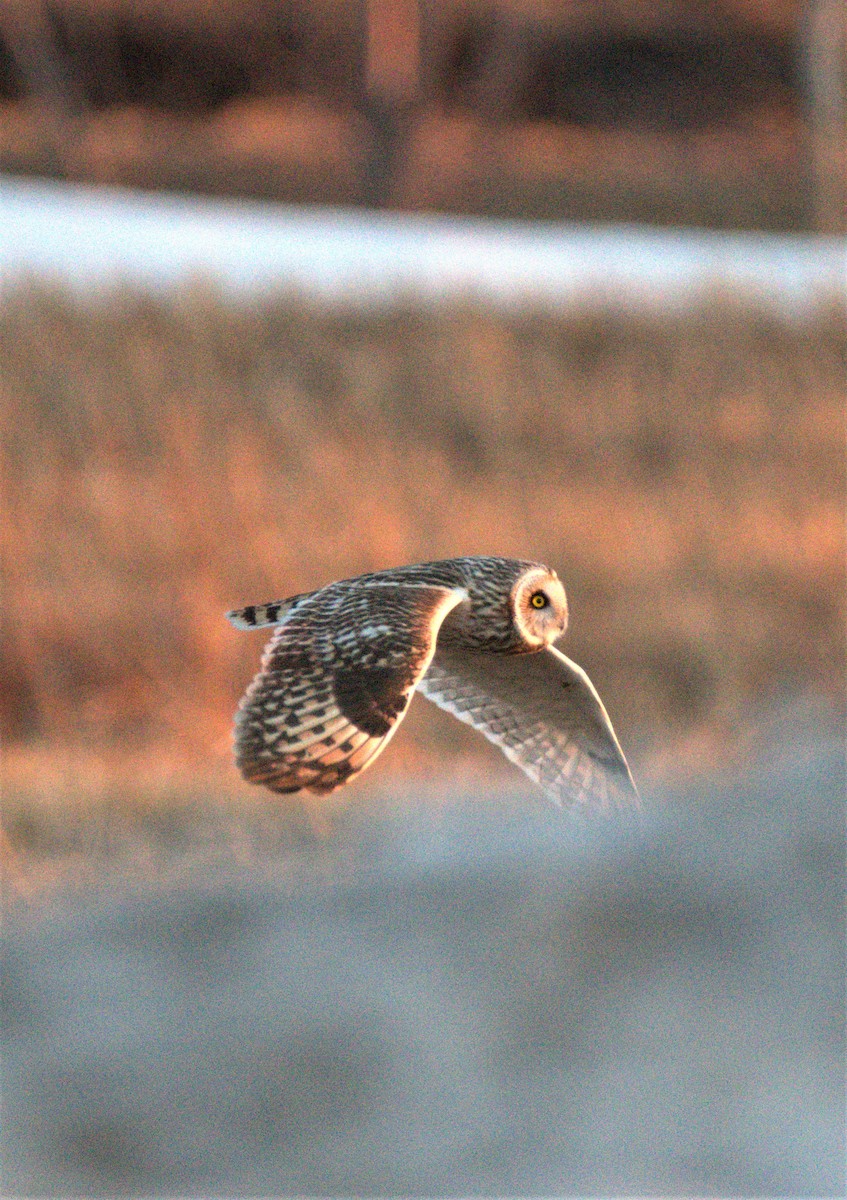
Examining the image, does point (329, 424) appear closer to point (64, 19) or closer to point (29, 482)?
point (29, 482)

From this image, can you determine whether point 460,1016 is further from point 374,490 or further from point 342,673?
point 342,673

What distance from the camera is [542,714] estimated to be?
0.82 metres

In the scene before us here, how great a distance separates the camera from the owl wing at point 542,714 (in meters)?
0.69

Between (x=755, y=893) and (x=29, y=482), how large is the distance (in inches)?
1204

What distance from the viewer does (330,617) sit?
639 mm

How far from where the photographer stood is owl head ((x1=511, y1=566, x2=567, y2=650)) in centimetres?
68

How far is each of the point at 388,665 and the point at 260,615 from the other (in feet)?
0.20

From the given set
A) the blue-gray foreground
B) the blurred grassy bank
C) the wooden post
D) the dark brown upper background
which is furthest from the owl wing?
the blue-gray foreground

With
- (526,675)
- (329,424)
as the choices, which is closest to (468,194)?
(329,424)

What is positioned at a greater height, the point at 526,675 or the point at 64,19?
the point at 64,19

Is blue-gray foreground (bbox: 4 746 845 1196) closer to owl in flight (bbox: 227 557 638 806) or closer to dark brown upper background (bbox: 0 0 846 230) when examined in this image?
dark brown upper background (bbox: 0 0 846 230)

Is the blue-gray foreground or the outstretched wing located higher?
the outstretched wing

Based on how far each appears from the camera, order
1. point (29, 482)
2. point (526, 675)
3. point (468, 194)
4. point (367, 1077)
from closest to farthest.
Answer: point (526, 675), point (29, 482), point (468, 194), point (367, 1077)

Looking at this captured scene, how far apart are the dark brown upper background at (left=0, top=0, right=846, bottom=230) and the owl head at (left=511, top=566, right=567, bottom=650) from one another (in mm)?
12615
